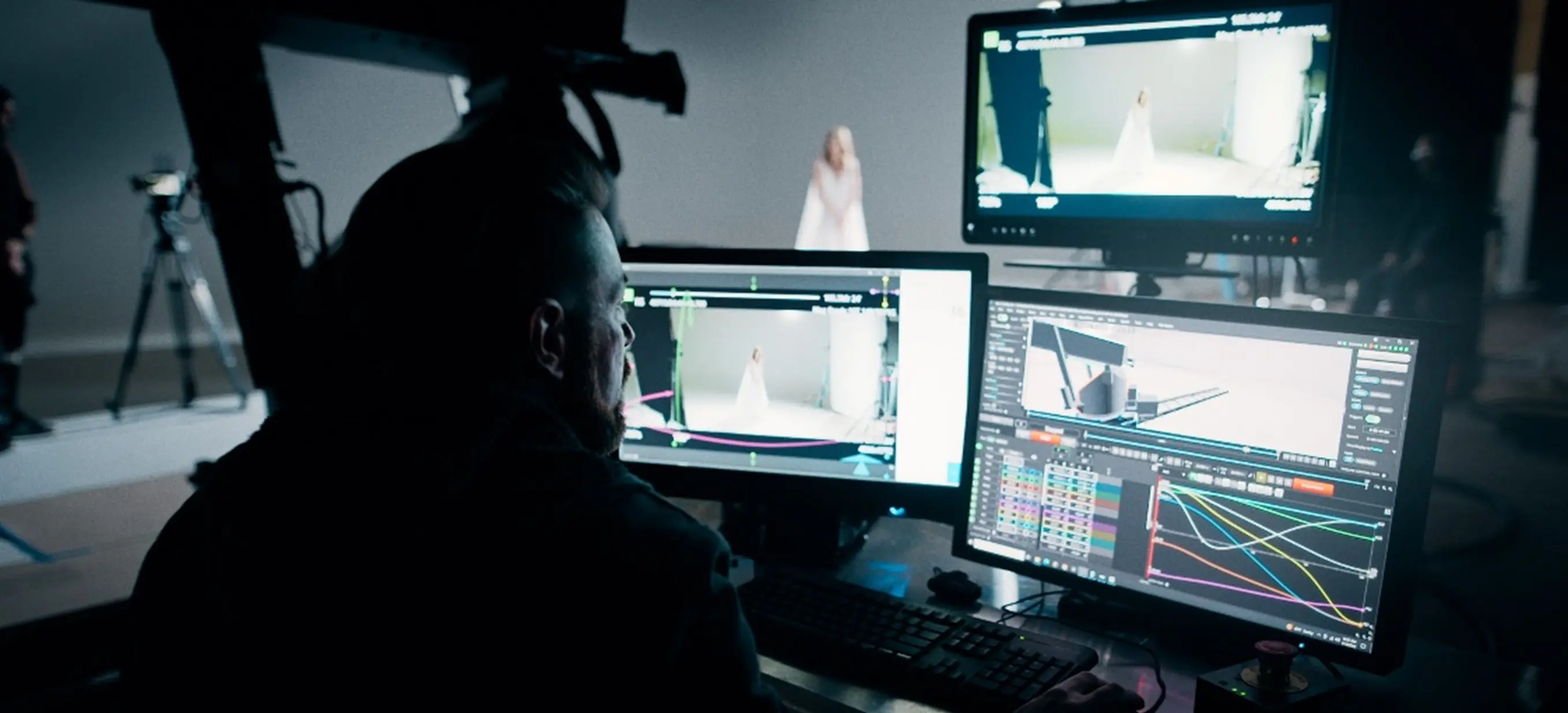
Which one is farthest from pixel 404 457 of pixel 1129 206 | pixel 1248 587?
pixel 1129 206

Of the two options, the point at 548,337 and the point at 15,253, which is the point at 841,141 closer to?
the point at 548,337

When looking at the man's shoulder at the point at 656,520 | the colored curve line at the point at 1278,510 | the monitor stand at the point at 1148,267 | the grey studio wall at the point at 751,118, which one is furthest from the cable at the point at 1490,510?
the man's shoulder at the point at 656,520

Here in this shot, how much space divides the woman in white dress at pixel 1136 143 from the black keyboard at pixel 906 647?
0.68 meters

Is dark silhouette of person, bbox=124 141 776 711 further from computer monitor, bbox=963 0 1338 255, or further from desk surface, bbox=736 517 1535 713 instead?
computer monitor, bbox=963 0 1338 255

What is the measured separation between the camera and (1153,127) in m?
1.36

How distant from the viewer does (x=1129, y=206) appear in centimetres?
139

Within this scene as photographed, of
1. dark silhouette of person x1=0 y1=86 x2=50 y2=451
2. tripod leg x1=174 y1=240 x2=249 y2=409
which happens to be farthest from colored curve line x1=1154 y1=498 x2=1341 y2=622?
tripod leg x1=174 y1=240 x2=249 y2=409

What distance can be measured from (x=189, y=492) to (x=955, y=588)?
270 centimetres

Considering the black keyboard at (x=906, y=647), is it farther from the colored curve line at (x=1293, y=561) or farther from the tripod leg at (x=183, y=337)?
the tripod leg at (x=183, y=337)

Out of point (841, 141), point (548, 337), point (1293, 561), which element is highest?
point (841, 141)

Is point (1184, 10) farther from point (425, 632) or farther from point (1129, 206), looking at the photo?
point (425, 632)

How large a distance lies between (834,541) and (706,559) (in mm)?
766

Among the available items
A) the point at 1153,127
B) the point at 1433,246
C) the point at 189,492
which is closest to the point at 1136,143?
the point at 1153,127

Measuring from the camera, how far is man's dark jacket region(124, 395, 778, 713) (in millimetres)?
734
